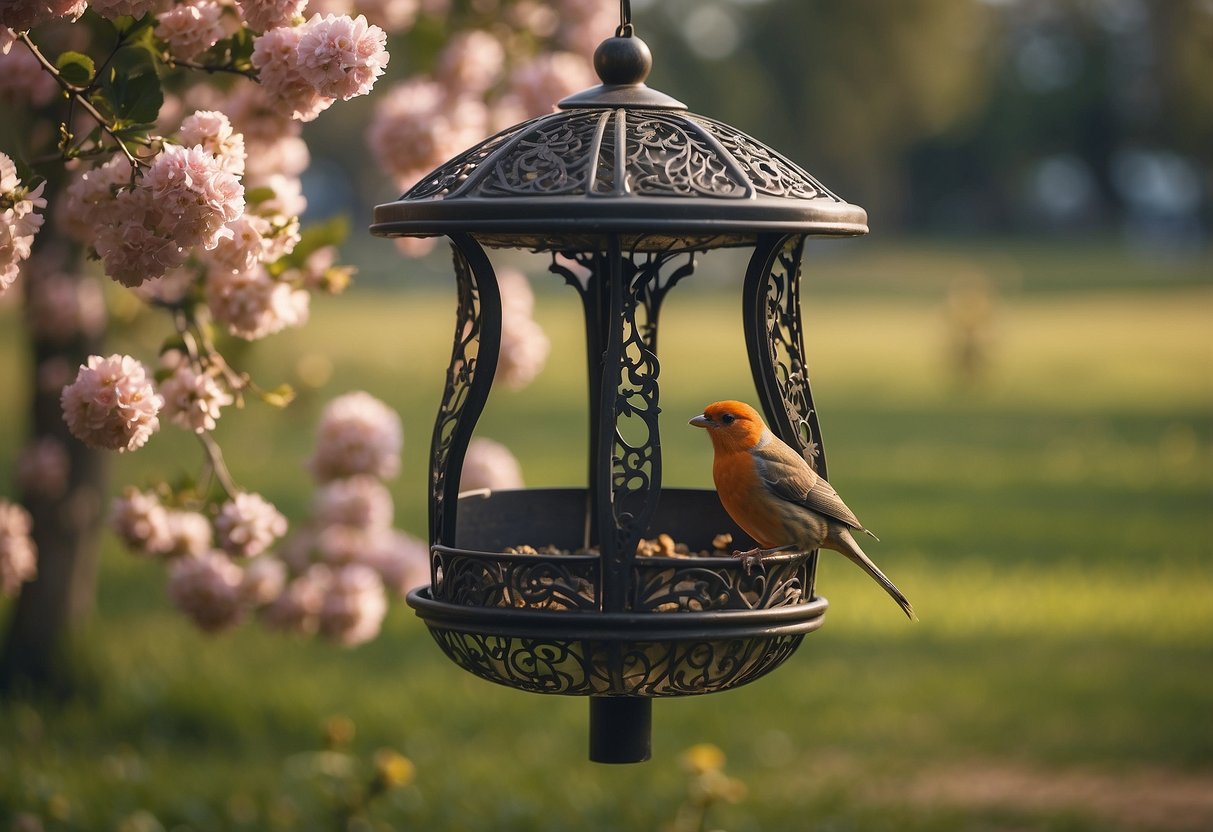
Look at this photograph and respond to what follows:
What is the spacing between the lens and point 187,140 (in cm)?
325

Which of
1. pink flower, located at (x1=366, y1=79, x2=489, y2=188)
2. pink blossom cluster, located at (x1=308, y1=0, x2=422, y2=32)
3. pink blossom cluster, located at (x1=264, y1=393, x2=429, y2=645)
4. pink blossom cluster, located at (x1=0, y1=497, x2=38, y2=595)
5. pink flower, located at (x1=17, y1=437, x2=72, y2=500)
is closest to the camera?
pink blossom cluster, located at (x1=0, y1=497, x2=38, y2=595)

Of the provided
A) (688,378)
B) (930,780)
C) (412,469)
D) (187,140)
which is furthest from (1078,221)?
(187,140)

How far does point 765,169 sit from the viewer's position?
3.43 metres

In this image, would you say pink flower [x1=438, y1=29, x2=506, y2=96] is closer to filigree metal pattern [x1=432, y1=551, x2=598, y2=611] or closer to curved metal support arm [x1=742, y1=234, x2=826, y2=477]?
curved metal support arm [x1=742, y1=234, x2=826, y2=477]

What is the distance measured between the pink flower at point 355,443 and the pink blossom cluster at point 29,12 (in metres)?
2.00

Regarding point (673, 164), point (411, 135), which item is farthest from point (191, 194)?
point (411, 135)

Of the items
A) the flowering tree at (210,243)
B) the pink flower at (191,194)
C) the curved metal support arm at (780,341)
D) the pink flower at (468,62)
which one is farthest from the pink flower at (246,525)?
the pink flower at (468,62)

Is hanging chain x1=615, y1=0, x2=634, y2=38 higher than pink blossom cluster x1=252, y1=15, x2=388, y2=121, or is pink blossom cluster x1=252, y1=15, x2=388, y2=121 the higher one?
hanging chain x1=615, y1=0, x2=634, y2=38

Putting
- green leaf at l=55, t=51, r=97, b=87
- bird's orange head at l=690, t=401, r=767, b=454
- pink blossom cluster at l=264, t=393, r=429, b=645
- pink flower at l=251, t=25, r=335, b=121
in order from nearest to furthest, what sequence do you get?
1. green leaf at l=55, t=51, r=97, b=87
2. pink flower at l=251, t=25, r=335, b=121
3. bird's orange head at l=690, t=401, r=767, b=454
4. pink blossom cluster at l=264, t=393, r=429, b=645

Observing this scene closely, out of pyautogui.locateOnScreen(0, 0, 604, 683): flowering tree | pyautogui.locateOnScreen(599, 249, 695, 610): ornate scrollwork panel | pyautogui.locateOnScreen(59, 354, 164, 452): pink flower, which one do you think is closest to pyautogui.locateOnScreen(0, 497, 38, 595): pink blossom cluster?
pyautogui.locateOnScreen(0, 0, 604, 683): flowering tree

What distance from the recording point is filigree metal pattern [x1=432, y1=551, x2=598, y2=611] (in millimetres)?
3305

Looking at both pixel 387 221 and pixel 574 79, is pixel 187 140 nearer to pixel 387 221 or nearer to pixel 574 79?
pixel 387 221

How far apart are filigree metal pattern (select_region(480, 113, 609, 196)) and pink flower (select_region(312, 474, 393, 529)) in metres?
2.02

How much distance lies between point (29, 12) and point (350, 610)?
2.51 m
